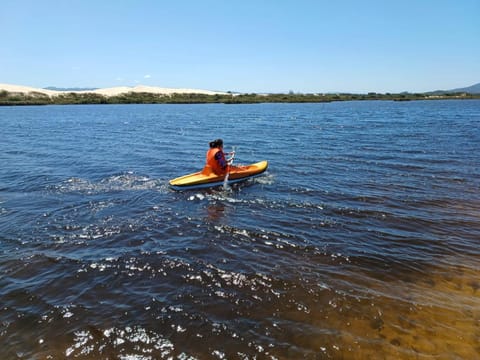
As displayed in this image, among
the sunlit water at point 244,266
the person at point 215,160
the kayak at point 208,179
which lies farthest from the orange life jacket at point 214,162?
the sunlit water at point 244,266

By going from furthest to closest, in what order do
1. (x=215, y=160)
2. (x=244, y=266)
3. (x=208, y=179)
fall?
(x=215, y=160) < (x=208, y=179) < (x=244, y=266)

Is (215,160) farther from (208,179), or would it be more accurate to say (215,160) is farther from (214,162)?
(208,179)

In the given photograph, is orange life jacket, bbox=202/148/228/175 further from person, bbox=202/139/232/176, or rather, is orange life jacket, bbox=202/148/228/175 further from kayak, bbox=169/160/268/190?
kayak, bbox=169/160/268/190

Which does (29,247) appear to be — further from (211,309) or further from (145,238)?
(211,309)

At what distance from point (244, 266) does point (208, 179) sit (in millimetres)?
6787

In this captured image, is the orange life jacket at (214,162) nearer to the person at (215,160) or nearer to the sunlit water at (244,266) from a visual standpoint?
the person at (215,160)

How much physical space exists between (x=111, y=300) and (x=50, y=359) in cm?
158

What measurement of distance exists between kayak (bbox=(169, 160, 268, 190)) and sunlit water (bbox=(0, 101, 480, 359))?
1.31ft

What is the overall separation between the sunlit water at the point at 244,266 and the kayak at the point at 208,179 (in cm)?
40

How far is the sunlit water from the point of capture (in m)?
5.65

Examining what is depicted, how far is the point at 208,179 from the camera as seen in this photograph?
14266mm

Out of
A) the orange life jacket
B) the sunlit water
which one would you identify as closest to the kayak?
the orange life jacket

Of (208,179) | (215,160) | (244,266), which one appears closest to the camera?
(244,266)

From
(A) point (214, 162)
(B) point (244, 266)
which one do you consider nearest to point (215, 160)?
(A) point (214, 162)
